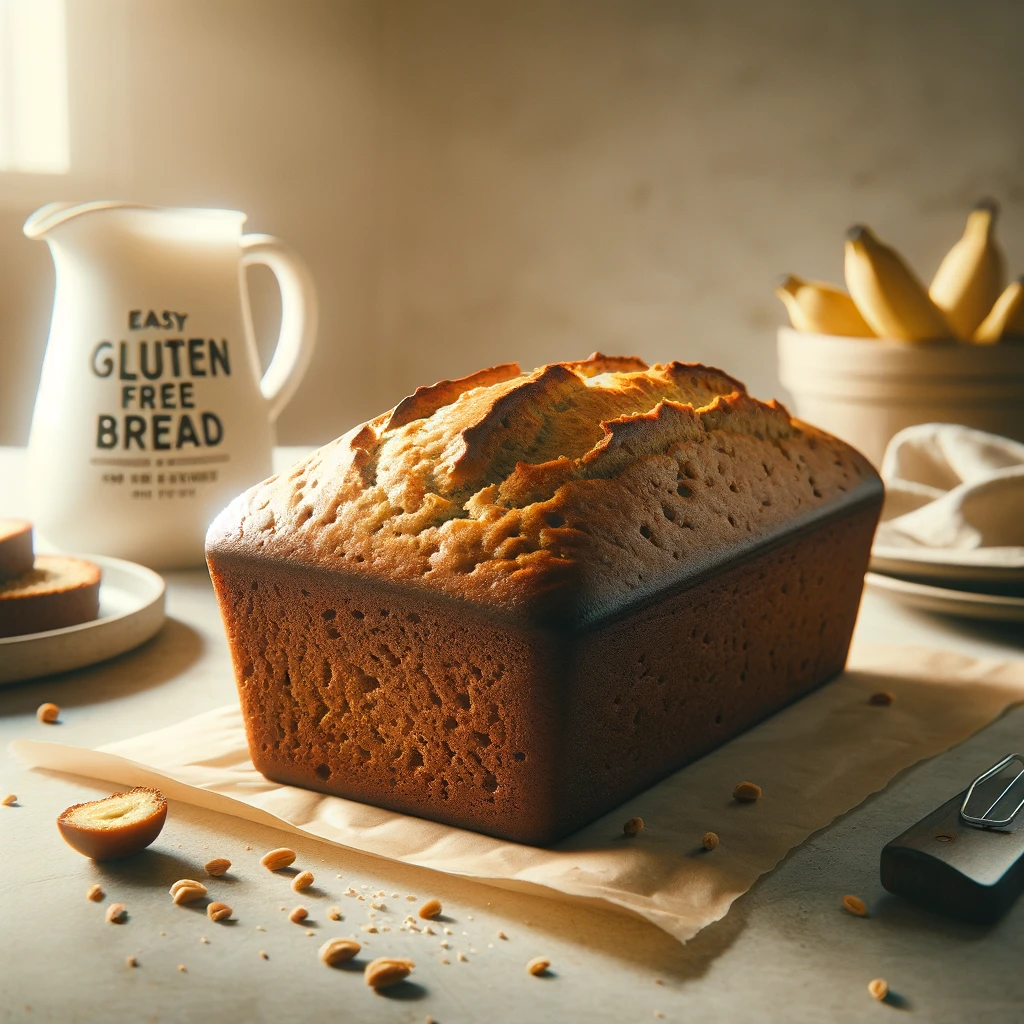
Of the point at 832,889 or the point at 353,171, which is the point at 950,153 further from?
the point at 832,889

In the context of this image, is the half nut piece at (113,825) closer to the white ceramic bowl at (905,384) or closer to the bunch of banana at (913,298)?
the white ceramic bowl at (905,384)

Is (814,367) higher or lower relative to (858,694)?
higher

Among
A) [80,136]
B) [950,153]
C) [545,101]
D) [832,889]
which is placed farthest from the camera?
[545,101]

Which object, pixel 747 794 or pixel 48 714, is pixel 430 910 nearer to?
pixel 747 794

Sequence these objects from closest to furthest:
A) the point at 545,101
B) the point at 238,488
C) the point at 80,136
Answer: the point at 238,488
the point at 80,136
the point at 545,101

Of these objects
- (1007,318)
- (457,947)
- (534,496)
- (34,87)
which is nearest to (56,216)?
(534,496)

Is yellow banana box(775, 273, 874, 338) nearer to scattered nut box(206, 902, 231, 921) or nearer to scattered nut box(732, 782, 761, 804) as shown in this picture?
scattered nut box(732, 782, 761, 804)

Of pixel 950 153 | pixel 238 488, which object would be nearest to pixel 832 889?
pixel 238 488
